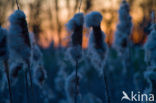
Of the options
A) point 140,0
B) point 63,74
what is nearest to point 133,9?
point 140,0

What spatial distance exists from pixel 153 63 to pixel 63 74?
9.88 feet

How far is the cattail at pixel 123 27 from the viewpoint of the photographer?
358 cm

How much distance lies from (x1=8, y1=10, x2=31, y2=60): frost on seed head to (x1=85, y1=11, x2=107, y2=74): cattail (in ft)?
2.05

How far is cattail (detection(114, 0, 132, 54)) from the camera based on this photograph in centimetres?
358

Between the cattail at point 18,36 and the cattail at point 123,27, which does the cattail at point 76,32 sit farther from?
the cattail at point 123,27

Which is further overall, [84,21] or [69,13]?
[69,13]

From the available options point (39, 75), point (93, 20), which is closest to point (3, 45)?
point (93, 20)

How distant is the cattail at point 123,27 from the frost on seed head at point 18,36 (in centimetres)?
224

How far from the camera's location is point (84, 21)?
201cm

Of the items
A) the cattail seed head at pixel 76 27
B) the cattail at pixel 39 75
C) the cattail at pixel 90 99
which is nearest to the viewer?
the cattail seed head at pixel 76 27

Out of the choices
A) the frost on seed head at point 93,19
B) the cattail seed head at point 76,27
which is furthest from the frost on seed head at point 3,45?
the frost on seed head at point 93,19

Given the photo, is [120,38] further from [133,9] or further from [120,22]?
[133,9]

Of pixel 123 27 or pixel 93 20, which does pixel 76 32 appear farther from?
pixel 123 27

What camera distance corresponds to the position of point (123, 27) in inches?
142
